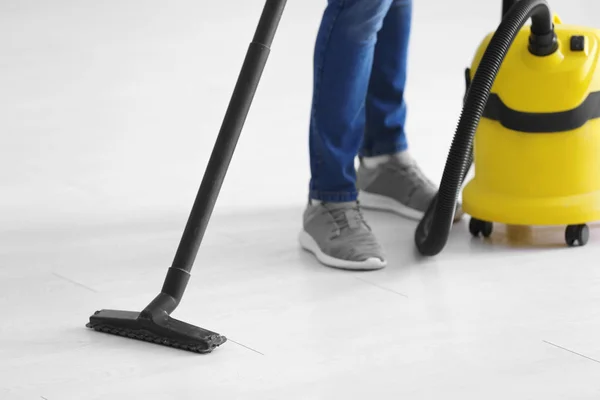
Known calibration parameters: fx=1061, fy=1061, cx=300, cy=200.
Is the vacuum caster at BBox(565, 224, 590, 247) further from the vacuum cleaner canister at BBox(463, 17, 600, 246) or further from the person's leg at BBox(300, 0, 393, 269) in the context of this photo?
the person's leg at BBox(300, 0, 393, 269)

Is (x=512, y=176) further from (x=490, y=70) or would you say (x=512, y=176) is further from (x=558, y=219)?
(x=490, y=70)

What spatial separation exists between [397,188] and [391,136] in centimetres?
11

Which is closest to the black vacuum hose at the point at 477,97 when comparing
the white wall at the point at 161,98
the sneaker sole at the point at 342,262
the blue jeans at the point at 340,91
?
the sneaker sole at the point at 342,262

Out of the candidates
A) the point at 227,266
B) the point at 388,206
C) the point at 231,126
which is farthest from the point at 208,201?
the point at 388,206

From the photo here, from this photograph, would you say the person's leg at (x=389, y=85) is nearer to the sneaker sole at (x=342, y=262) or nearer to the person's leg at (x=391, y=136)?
the person's leg at (x=391, y=136)

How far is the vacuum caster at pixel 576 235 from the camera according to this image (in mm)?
1980

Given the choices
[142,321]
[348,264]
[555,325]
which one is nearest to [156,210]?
[348,264]

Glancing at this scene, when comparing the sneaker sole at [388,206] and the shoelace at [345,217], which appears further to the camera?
the sneaker sole at [388,206]

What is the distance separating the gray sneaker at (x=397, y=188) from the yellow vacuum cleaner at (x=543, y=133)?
226 mm

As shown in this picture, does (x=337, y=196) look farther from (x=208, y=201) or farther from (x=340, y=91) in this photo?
(x=208, y=201)

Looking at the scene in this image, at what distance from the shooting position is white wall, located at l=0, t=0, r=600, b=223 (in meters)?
2.51

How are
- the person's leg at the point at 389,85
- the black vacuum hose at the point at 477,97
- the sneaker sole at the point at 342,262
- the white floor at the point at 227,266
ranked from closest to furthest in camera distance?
the white floor at the point at 227,266
the black vacuum hose at the point at 477,97
the sneaker sole at the point at 342,262
the person's leg at the point at 389,85

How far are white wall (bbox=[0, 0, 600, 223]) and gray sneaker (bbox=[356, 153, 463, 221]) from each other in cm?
18

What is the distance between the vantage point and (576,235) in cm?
198
